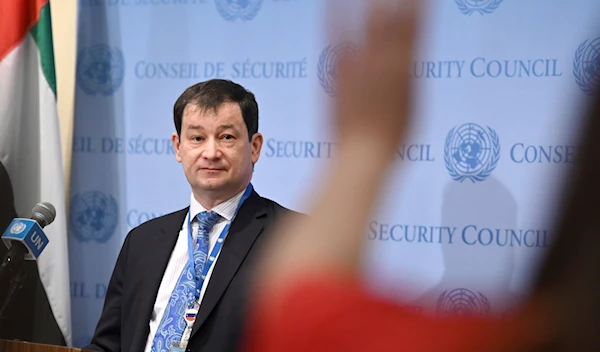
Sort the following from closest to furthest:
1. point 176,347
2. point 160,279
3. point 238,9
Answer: point 176,347 < point 160,279 < point 238,9

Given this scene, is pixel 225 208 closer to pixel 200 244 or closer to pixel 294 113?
pixel 200 244

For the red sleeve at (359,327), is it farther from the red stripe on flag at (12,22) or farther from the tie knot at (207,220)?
the red stripe on flag at (12,22)

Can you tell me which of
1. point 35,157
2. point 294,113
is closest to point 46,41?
point 35,157

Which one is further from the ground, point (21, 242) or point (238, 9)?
point (238, 9)

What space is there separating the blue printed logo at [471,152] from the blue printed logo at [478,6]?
0.48 meters

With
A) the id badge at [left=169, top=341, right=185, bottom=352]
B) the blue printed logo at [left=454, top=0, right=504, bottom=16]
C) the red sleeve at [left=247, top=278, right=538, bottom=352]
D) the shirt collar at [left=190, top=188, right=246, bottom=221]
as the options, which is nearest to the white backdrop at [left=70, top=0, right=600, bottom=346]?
the blue printed logo at [left=454, top=0, right=504, bottom=16]

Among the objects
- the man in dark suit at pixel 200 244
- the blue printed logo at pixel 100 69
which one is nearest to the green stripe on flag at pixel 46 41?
the blue printed logo at pixel 100 69

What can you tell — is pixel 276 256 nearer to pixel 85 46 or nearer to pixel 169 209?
pixel 169 209

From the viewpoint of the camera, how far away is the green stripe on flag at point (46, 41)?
3.28 m

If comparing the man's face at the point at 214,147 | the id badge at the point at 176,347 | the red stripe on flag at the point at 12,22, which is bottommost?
the id badge at the point at 176,347

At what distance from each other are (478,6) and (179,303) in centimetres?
175

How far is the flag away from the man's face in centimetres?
109

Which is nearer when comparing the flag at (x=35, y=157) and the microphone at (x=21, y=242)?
Answer: the microphone at (x=21, y=242)

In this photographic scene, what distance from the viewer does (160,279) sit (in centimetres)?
239
